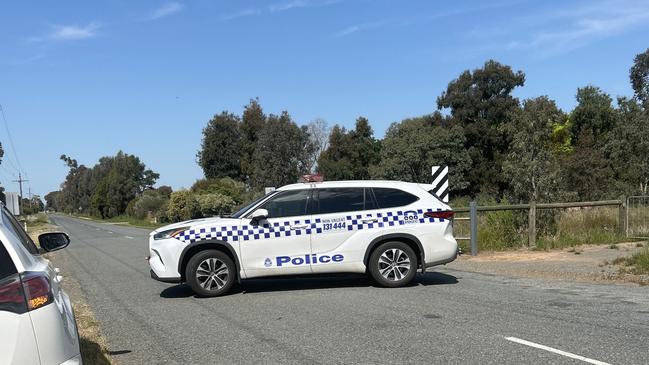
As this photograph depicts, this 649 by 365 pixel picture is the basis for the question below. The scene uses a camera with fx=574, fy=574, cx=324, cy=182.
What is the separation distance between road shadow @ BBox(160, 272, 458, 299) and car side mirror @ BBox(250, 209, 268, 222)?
1050 mm

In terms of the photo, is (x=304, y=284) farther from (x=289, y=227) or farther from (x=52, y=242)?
(x=52, y=242)

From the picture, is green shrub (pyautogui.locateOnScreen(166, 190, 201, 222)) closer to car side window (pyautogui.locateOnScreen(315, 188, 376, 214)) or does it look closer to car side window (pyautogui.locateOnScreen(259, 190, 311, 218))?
car side window (pyautogui.locateOnScreen(259, 190, 311, 218))

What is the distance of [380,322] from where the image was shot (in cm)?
Result: 707

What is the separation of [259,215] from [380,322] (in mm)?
3084

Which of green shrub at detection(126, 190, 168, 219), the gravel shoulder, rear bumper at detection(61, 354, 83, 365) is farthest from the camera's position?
green shrub at detection(126, 190, 168, 219)

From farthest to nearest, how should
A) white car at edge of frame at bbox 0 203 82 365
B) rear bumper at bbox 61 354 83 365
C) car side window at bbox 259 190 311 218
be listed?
car side window at bbox 259 190 311 218 → rear bumper at bbox 61 354 83 365 → white car at edge of frame at bbox 0 203 82 365

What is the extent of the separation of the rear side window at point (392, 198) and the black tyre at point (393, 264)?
2.23ft

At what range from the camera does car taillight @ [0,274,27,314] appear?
327cm

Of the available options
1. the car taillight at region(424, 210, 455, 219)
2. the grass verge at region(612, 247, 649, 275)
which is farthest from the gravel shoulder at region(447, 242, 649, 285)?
the car taillight at region(424, 210, 455, 219)

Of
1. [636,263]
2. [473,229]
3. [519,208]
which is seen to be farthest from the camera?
[519,208]

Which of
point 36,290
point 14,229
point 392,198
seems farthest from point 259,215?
point 36,290

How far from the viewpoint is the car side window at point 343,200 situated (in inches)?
384

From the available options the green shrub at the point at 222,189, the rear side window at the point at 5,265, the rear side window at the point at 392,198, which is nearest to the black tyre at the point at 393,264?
the rear side window at the point at 392,198

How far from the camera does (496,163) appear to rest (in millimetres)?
53406
